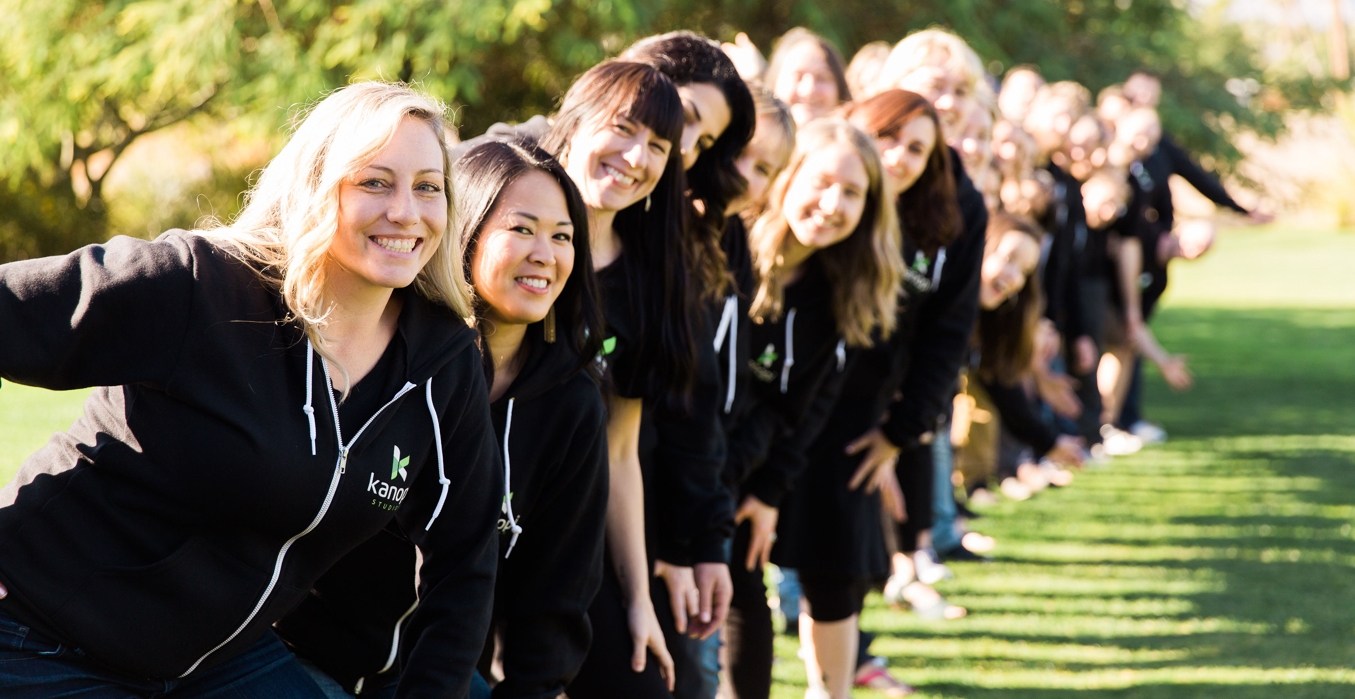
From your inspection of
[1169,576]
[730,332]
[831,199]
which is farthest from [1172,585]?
[730,332]

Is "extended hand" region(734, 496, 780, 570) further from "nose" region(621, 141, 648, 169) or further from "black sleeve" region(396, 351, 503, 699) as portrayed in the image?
"black sleeve" region(396, 351, 503, 699)

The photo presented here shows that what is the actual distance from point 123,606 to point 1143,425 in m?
9.83

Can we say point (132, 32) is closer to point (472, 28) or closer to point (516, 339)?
point (472, 28)

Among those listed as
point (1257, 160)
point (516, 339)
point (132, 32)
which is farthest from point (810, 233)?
point (1257, 160)

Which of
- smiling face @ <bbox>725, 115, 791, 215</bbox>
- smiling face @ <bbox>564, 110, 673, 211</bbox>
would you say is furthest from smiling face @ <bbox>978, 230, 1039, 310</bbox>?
smiling face @ <bbox>564, 110, 673, 211</bbox>

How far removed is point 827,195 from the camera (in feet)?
12.9

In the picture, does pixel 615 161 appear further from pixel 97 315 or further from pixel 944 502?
pixel 944 502

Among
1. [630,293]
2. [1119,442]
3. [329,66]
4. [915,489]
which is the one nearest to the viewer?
[630,293]

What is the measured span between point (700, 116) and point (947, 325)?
1658mm

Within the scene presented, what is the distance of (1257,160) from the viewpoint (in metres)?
17.7

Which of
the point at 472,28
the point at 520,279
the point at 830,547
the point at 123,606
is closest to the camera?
the point at 123,606

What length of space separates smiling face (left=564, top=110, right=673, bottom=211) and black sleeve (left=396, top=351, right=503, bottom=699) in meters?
0.71

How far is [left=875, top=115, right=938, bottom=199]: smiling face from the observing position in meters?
4.47

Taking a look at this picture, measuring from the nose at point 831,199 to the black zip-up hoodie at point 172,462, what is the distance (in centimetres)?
188
